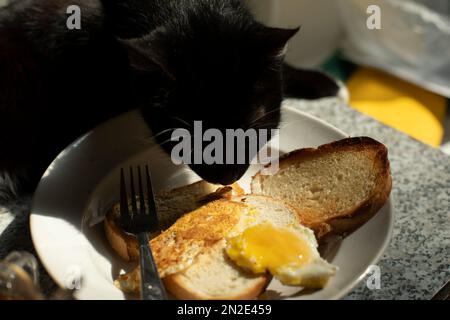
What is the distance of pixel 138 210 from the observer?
0.98 metres

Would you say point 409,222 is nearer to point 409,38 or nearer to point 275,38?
point 275,38

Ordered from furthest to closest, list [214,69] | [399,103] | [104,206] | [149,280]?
1. [399,103]
2. [104,206]
3. [214,69]
4. [149,280]

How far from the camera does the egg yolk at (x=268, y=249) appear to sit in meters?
0.83

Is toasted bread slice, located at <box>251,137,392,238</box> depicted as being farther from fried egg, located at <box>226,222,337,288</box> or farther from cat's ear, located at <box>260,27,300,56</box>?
cat's ear, located at <box>260,27,300,56</box>

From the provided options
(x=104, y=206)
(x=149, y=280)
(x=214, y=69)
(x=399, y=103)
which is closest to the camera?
(x=149, y=280)

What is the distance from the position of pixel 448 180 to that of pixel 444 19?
106cm

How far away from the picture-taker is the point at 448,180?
1216 millimetres

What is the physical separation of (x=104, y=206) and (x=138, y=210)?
10 centimetres

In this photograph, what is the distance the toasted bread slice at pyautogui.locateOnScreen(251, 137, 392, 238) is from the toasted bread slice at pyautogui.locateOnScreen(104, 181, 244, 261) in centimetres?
7

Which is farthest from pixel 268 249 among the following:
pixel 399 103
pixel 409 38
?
pixel 409 38

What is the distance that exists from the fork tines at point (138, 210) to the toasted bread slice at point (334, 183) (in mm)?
203

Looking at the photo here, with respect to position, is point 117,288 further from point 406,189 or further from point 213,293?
point 406,189

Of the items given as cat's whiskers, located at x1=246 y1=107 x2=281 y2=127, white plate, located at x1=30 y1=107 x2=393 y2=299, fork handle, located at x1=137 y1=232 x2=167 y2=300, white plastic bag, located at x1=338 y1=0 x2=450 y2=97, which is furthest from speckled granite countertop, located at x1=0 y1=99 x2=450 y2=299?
white plastic bag, located at x1=338 y1=0 x2=450 y2=97

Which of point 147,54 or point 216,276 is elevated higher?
point 147,54
